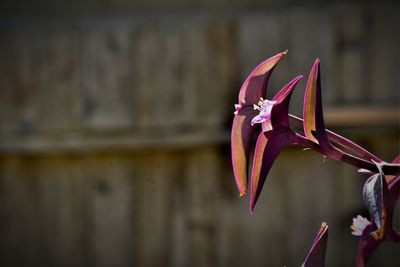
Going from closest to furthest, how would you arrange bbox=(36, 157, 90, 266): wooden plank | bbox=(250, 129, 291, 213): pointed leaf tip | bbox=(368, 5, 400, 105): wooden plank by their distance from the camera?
bbox=(250, 129, 291, 213): pointed leaf tip
bbox=(368, 5, 400, 105): wooden plank
bbox=(36, 157, 90, 266): wooden plank

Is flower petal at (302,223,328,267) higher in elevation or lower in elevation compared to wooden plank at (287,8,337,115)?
lower

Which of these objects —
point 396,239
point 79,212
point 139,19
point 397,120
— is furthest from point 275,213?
point 396,239

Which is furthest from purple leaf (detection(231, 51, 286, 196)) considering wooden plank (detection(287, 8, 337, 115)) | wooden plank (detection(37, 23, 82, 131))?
wooden plank (detection(37, 23, 82, 131))

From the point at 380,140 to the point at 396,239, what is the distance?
1483mm

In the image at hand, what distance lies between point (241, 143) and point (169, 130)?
1507mm

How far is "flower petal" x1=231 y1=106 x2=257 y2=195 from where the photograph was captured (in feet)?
0.97

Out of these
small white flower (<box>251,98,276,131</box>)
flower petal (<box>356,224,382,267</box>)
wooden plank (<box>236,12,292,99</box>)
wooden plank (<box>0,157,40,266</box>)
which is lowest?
wooden plank (<box>0,157,40,266</box>)

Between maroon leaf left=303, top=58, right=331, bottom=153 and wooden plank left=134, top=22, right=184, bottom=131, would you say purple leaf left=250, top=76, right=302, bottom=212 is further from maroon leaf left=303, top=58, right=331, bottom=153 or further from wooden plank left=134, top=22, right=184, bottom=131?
wooden plank left=134, top=22, right=184, bottom=131

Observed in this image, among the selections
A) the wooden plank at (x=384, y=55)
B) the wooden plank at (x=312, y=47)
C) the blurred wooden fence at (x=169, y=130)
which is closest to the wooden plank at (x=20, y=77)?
the blurred wooden fence at (x=169, y=130)

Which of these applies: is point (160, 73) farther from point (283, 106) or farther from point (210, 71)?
point (283, 106)

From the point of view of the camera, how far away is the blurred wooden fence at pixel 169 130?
5.77 feet

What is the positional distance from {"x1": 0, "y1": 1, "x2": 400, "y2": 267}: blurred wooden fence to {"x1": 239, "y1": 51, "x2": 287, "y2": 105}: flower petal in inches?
57.4

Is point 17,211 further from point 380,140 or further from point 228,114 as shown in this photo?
point 380,140

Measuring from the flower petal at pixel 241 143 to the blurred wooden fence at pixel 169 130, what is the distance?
1.46 metres
